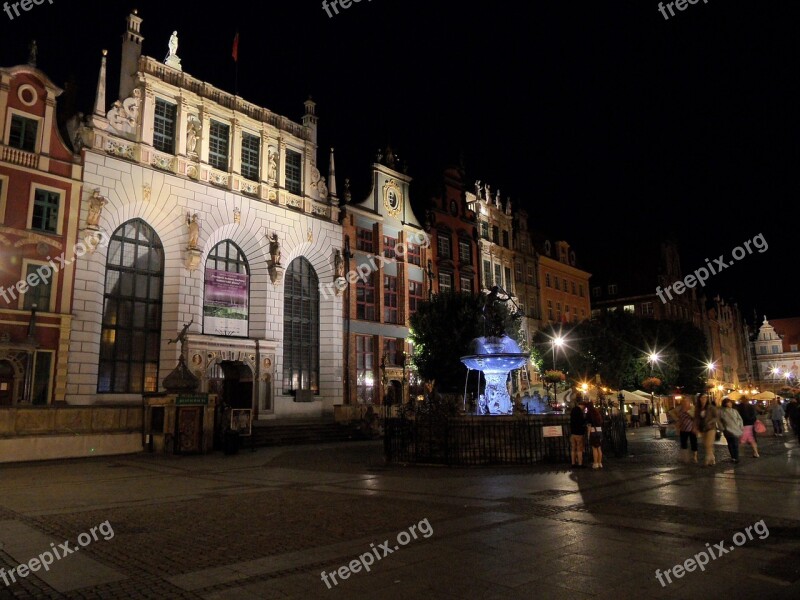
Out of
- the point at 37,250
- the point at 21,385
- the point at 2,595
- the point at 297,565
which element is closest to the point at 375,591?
the point at 297,565

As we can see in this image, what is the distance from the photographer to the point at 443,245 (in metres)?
44.2

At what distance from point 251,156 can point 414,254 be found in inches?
526

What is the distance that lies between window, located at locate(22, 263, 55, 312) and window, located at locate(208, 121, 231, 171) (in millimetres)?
10702

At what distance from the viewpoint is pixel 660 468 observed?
14789 millimetres

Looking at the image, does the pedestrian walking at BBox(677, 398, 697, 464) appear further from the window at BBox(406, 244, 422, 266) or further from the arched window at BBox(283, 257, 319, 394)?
the window at BBox(406, 244, 422, 266)

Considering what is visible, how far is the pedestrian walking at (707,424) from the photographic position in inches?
611

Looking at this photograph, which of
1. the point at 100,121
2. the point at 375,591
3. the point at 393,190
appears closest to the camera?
the point at 375,591

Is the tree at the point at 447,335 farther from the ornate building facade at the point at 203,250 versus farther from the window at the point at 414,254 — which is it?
the window at the point at 414,254

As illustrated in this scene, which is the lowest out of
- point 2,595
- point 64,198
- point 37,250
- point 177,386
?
point 2,595

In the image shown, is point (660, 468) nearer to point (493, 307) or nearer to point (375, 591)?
point (493, 307)

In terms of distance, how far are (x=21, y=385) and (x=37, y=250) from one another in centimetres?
551

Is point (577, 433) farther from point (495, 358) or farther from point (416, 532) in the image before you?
point (416, 532)

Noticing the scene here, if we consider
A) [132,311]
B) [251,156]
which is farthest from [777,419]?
[132,311]

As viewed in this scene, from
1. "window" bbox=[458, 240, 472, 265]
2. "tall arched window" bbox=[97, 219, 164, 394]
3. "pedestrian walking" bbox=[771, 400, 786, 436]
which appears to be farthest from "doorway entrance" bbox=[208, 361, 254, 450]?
"pedestrian walking" bbox=[771, 400, 786, 436]
